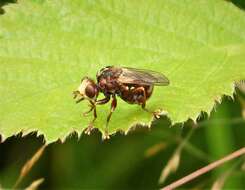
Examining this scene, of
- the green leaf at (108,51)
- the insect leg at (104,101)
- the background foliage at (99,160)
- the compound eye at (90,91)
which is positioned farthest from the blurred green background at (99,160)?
the compound eye at (90,91)

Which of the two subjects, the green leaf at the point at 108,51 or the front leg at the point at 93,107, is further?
the green leaf at the point at 108,51

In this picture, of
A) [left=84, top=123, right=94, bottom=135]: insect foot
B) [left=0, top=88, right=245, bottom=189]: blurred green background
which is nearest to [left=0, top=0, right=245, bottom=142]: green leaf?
[left=84, top=123, right=94, bottom=135]: insect foot

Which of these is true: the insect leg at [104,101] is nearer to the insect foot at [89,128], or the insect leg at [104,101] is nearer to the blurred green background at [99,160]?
the insect foot at [89,128]

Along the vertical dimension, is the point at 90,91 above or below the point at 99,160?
above

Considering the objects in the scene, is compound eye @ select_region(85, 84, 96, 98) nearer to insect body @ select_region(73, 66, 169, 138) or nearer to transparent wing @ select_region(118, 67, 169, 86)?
insect body @ select_region(73, 66, 169, 138)

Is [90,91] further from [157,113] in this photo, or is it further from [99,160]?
[99,160]

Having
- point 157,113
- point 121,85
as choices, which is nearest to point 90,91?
point 121,85
